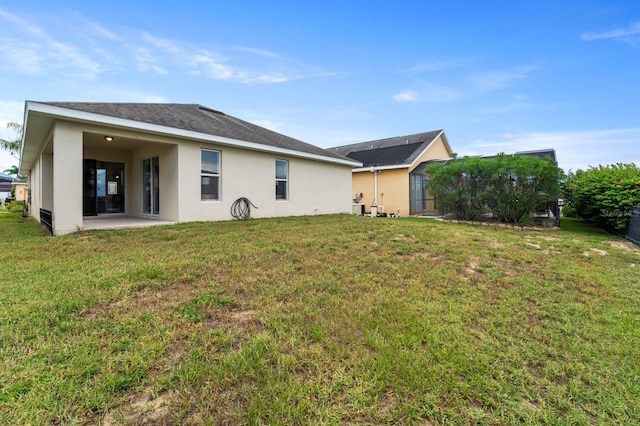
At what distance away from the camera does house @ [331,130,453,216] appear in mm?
15305

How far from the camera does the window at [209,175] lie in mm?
8578

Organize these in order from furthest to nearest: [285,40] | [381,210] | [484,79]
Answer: [381,210]
[484,79]
[285,40]

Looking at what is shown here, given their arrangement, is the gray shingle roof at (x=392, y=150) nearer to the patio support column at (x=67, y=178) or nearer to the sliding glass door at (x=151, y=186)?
the sliding glass door at (x=151, y=186)

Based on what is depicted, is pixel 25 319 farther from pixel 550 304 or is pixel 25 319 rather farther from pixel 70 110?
pixel 70 110

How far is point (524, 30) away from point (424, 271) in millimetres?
11467

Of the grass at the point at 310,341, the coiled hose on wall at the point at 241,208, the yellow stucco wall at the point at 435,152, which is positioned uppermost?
the yellow stucco wall at the point at 435,152

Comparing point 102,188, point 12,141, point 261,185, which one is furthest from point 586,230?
point 12,141

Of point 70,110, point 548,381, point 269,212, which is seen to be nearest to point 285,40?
point 269,212

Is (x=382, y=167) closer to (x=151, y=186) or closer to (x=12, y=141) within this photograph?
(x=151, y=186)

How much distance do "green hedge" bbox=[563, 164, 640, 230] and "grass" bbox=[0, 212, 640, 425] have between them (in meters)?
5.20

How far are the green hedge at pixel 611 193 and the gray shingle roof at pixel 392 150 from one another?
286 inches

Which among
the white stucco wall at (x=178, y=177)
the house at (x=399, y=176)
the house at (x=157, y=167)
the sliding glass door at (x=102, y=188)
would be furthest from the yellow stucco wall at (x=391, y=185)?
the sliding glass door at (x=102, y=188)

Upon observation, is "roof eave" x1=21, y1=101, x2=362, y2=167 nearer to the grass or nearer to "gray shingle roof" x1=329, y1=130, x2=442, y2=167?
the grass

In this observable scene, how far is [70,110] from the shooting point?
6.09 m
